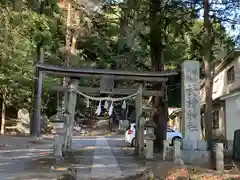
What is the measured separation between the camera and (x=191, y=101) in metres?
13.5

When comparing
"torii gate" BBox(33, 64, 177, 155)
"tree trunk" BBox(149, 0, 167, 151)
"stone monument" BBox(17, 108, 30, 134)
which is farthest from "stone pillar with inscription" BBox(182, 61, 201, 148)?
"stone monument" BBox(17, 108, 30, 134)

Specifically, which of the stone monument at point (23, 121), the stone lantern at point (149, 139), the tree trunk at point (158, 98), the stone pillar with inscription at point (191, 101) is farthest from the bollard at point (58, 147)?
the stone monument at point (23, 121)

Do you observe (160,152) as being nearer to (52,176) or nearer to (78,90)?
(78,90)

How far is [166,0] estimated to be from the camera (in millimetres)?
17172

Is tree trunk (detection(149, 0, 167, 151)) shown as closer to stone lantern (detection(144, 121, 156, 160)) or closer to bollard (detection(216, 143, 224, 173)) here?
stone lantern (detection(144, 121, 156, 160))

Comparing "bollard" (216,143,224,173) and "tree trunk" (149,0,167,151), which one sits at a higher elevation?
"tree trunk" (149,0,167,151)

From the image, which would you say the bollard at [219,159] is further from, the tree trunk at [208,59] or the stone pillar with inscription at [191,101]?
the tree trunk at [208,59]

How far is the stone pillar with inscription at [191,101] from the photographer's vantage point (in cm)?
1323

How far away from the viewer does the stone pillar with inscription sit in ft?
43.4

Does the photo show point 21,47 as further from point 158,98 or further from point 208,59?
point 208,59

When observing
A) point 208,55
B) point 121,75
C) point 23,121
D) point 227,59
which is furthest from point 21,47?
point 227,59

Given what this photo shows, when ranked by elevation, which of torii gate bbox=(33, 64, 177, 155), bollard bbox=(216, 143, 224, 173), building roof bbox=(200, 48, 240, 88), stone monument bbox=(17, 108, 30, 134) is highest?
building roof bbox=(200, 48, 240, 88)

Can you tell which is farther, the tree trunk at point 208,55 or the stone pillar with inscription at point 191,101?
the tree trunk at point 208,55

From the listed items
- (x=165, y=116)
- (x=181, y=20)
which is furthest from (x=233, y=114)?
(x=181, y=20)
